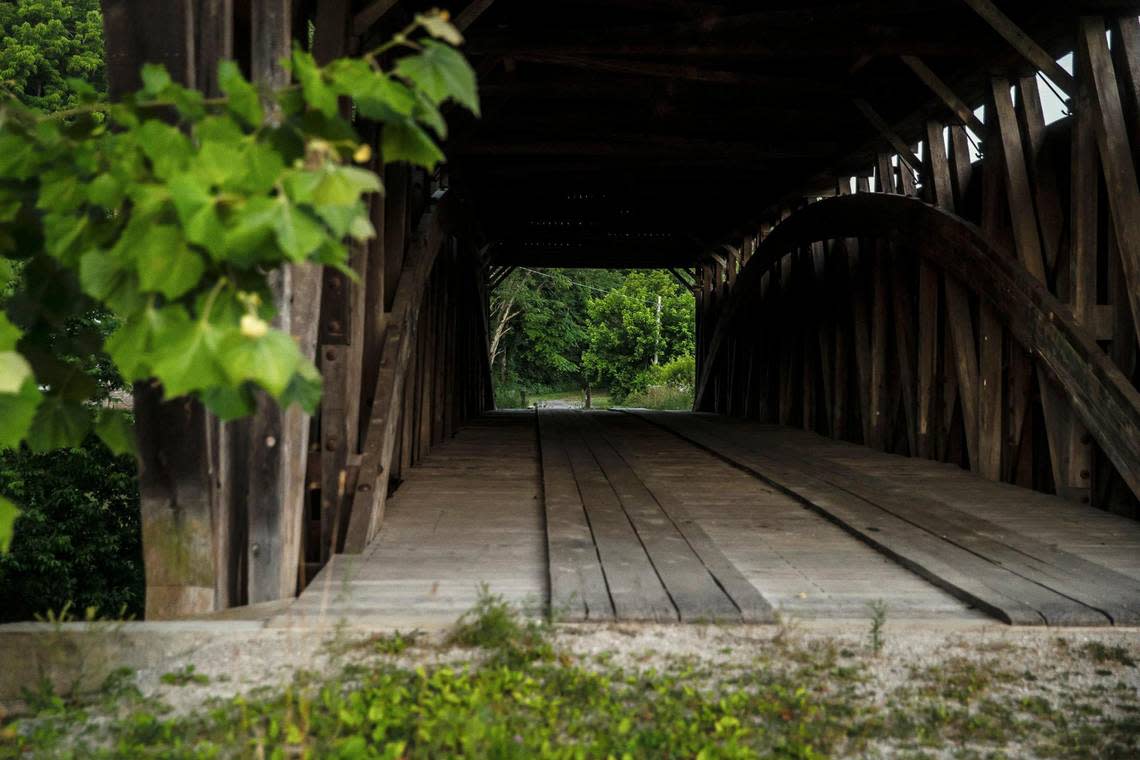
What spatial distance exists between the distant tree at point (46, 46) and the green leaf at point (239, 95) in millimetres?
20164

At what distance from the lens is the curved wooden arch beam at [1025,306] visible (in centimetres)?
477

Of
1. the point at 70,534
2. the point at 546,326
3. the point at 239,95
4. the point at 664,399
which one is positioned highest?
the point at 546,326

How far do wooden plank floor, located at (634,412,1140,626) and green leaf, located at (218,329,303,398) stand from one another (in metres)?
2.77


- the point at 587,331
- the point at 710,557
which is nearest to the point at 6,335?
the point at 710,557

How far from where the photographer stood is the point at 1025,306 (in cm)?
552

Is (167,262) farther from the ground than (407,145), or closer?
closer

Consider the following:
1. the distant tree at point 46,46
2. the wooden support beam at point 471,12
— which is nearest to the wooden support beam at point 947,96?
the wooden support beam at point 471,12

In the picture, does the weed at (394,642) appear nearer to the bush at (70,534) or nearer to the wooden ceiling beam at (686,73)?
the wooden ceiling beam at (686,73)

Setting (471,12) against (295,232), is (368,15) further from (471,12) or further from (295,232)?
(295,232)

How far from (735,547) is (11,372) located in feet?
11.2

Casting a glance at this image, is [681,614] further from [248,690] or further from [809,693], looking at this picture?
[248,690]

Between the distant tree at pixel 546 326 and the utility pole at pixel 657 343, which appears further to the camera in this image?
the distant tree at pixel 546 326

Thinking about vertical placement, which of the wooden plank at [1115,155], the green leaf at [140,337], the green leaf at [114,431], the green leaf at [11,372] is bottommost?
the green leaf at [114,431]

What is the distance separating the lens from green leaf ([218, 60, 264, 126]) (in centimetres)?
162
